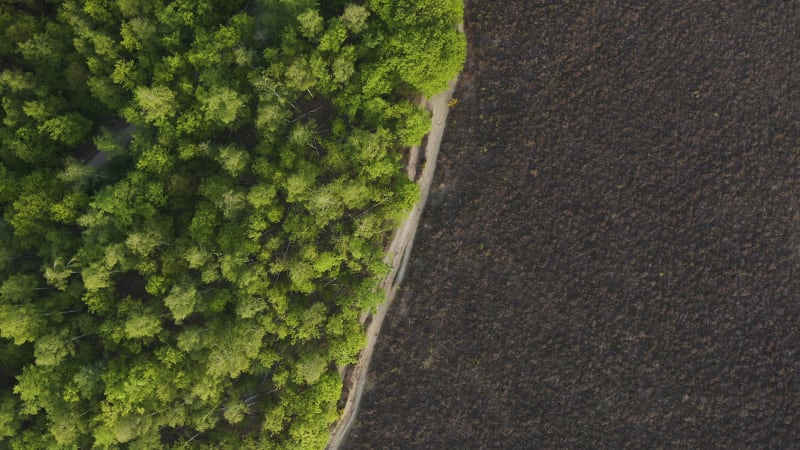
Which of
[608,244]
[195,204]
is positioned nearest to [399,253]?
[195,204]

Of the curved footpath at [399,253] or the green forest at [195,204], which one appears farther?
the curved footpath at [399,253]

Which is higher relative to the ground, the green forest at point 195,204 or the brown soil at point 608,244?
the green forest at point 195,204

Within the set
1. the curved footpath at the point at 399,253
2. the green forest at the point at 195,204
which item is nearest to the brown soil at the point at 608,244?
the curved footpath at the point at 399,253

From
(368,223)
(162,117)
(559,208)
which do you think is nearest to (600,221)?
(559,208)

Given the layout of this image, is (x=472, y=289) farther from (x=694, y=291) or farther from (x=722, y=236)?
(x=722, y=236)

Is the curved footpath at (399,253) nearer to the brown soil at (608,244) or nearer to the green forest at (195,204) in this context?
the brown soil at (608,244)
